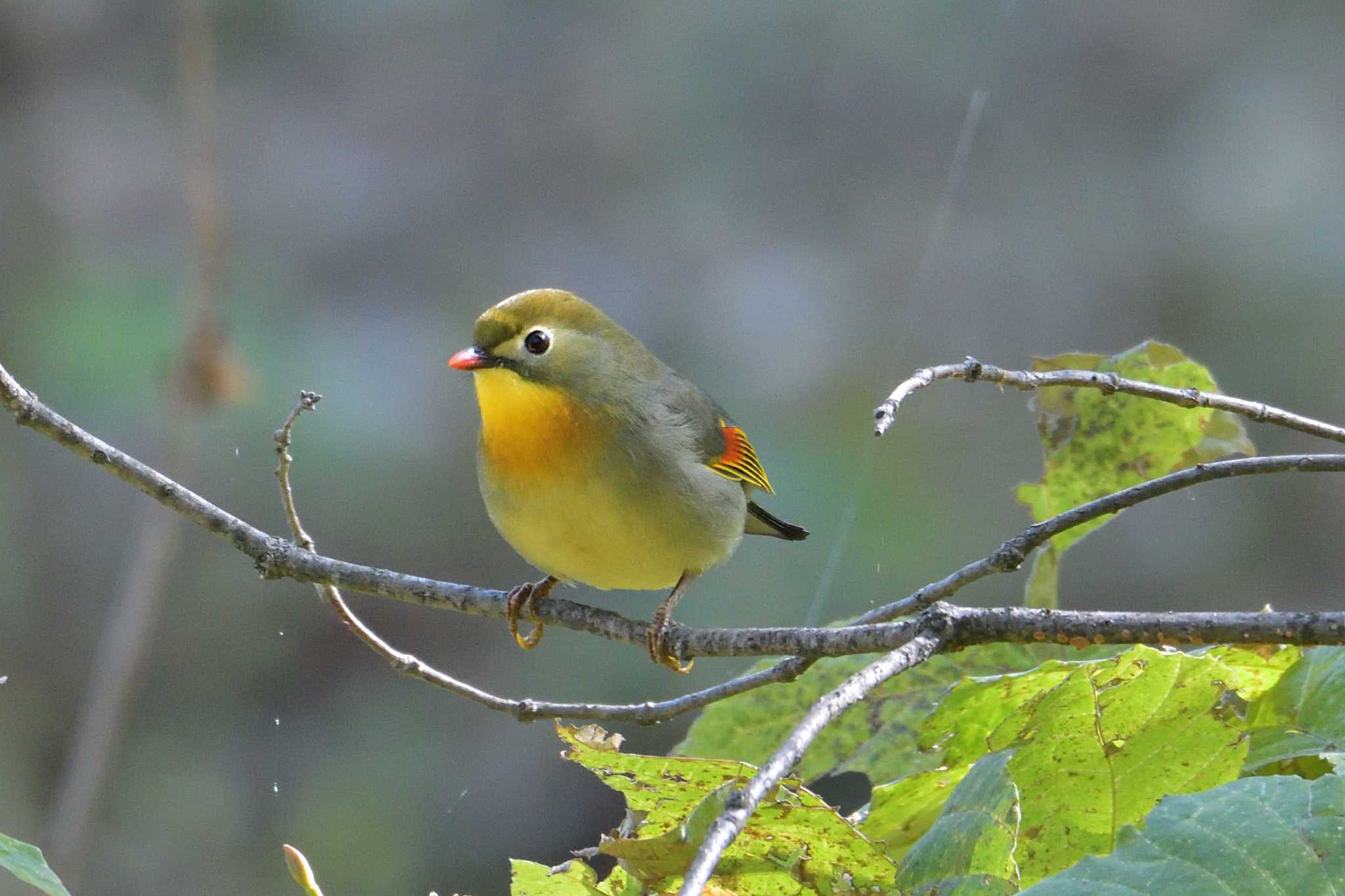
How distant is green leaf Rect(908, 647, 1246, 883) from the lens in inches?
60.4

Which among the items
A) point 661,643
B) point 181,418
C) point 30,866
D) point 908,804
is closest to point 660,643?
point 661,643

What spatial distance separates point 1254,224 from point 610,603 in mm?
5132

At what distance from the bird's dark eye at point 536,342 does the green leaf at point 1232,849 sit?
2176 millimetres

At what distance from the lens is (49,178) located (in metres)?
10.2

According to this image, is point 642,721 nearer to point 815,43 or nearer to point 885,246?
point 885,246

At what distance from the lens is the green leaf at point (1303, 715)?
4.94 ft

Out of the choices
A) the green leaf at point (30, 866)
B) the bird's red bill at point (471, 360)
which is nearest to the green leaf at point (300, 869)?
the green leaf at point (30, 866)

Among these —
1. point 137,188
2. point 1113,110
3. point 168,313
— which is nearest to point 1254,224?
point 1113,110

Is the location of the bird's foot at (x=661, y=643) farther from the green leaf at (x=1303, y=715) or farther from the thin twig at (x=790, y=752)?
the green leaf at (x=1303, y=715)

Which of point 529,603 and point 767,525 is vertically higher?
point 767,525

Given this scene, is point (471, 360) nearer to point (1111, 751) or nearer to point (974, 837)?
point (1111, 751)

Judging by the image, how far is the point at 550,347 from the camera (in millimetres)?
3209

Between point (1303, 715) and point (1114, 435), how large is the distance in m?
0.89

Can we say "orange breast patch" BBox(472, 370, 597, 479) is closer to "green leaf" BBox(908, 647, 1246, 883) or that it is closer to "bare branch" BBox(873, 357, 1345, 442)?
"bare branch" BBox(873, 357, 1345, 442)
